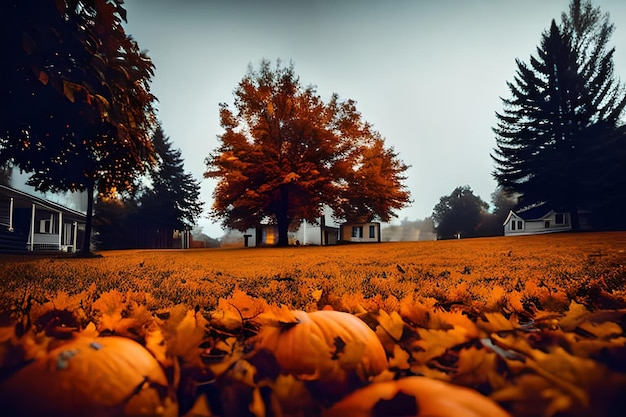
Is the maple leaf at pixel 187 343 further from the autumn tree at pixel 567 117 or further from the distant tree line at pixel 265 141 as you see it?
the autumn tree at pixel 567 117

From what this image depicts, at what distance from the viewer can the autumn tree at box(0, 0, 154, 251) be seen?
111 centimetres

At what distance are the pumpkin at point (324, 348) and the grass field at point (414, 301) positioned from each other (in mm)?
46

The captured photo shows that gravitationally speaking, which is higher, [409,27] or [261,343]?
[409,27]

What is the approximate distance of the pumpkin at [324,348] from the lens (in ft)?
1.82

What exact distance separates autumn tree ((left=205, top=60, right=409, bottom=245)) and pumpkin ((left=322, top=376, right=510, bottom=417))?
4.20 feet

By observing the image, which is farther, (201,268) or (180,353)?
(201,268)

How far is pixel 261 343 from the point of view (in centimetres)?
65

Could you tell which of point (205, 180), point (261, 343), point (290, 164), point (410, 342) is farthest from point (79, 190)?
point (410, 342)

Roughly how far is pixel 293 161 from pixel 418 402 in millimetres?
1409

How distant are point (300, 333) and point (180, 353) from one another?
0.23 metres

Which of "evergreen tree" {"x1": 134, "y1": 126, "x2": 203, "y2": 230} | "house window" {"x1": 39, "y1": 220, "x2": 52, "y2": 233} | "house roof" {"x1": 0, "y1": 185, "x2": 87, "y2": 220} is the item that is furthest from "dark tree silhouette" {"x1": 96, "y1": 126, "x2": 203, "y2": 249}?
"house window" {"x1": 39, "y1": 220, "x2": 52, "y2": 233}

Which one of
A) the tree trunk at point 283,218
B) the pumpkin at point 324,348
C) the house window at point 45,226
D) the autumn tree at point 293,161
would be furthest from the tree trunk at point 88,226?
the pumpkin at point 324,348

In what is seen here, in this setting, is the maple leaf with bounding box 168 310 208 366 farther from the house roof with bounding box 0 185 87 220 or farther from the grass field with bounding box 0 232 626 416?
the house roof with bounding box 0 185 87 220

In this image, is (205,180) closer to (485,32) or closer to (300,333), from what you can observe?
(300,333)
